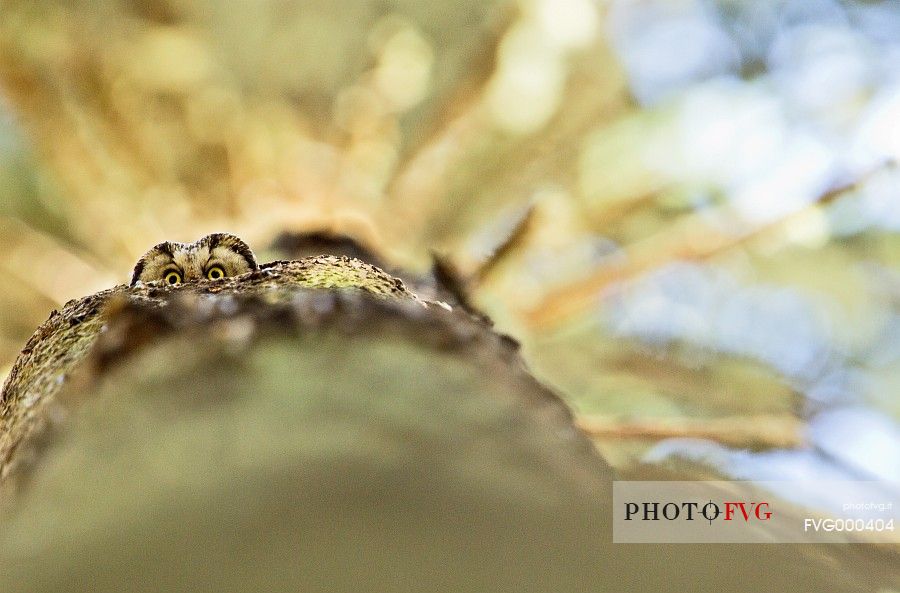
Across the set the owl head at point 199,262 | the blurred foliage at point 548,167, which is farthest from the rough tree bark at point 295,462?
the blurred foliage at point 548,167

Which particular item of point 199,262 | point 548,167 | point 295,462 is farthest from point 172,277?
point 548,167

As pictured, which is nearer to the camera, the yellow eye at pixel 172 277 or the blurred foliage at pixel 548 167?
the yellow eye at pixel 172 277

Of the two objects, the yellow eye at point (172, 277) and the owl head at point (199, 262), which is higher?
the owl head at point (199, 262)


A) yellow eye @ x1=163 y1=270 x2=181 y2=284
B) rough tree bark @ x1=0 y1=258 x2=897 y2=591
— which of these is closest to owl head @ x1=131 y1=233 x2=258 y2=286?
yellow eye @ x1=163 y1=270 x2=181 y2=284

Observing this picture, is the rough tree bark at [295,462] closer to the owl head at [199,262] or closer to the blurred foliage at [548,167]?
the owl head at [199,262]

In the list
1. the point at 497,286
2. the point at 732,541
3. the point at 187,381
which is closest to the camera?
the point at 187,381

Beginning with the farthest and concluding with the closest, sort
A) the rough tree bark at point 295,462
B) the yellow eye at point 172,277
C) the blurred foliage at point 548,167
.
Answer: the blurred foliage at point 548,167
the yellow eye at point 172,277
the rough tree bark at point 295,462

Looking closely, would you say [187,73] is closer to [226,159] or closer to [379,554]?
[226,159]

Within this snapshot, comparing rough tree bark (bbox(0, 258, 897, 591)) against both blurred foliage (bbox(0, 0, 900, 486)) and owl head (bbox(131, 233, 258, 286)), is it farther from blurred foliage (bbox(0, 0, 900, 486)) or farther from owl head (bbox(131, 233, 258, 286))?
blurred foliage (bbox(0, 0, 900, 486))

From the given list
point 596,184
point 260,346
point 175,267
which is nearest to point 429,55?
point 596,184
